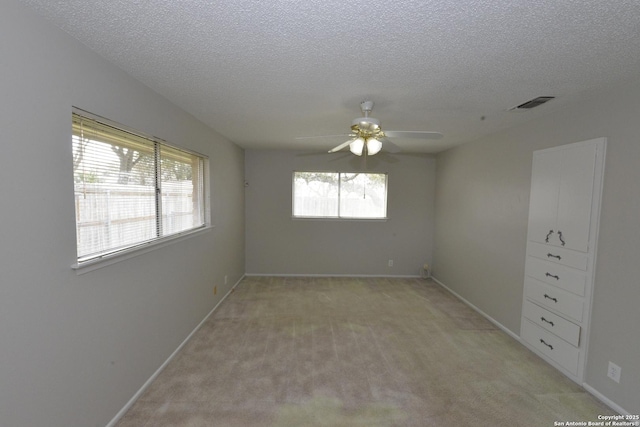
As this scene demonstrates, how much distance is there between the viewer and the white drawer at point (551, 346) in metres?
2.45

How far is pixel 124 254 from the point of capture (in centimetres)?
194

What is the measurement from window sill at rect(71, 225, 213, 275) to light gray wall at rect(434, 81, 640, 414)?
352cm

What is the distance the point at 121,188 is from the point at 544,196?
368 cm

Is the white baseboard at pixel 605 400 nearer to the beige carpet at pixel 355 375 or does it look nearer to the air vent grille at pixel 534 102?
the beige carpet at pixel 355 375

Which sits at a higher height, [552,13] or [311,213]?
[552,13]

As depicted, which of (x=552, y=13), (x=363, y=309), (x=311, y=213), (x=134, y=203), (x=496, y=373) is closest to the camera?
(x=552, y=13)

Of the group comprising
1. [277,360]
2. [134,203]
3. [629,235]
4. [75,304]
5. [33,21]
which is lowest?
[277,360]

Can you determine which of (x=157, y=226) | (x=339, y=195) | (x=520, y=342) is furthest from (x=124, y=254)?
(x=339, y=195)

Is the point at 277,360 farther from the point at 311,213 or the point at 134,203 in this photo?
the point at 311,213

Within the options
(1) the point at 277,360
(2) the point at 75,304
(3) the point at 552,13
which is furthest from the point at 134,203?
(3) the point at 552,13

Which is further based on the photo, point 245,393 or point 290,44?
point 245,393

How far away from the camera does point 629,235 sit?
2037 mm

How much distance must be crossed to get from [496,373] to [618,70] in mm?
2437

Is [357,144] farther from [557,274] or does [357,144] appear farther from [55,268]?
[557,274]
